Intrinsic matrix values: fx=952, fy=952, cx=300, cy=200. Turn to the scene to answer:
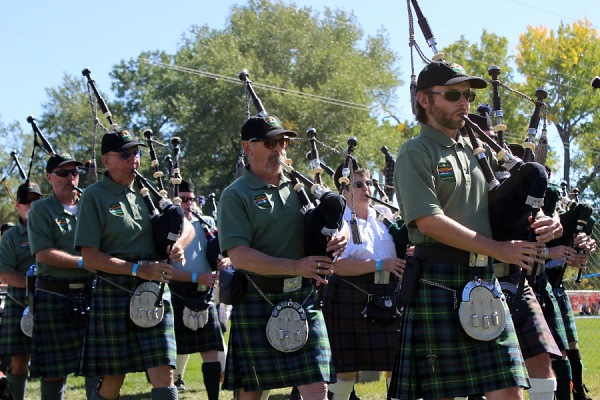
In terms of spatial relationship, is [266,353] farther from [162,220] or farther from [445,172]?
[445,172]

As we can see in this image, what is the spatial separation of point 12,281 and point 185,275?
57.4 inches

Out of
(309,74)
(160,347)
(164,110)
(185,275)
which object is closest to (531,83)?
(309,74)

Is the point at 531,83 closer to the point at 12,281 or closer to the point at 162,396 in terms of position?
the point at 12,281

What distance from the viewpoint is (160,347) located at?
16.4 ft

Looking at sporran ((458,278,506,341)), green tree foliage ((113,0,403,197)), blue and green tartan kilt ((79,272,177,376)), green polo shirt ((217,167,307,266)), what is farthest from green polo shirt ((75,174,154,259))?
green tree foliage ((113,0,403,197))

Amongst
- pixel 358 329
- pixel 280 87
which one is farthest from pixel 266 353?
pixel 280 87

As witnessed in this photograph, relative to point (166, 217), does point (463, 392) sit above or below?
below

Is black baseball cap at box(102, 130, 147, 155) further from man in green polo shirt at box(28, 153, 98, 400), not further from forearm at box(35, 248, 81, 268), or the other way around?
man in green polo shirt at box(28, 153, 98, 400)

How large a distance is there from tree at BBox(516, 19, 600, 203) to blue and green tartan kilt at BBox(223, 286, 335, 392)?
26.5 metres

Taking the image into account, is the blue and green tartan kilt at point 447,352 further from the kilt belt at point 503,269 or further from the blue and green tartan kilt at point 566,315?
the blue and green tartan kilt at point 566,315

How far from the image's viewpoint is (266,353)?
4.42 meters

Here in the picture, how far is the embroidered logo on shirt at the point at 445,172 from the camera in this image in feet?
12.2

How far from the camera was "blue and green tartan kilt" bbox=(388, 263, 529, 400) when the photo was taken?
365 cm

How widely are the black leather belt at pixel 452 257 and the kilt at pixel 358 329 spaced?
2488mm
